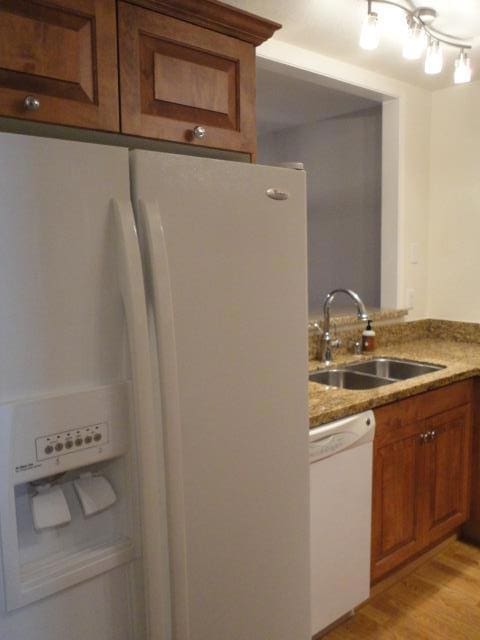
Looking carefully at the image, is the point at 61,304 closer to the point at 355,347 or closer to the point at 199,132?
the point at 199,132

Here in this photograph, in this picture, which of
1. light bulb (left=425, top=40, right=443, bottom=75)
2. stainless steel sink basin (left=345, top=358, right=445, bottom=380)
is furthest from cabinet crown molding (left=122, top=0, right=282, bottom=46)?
stainless steel sink basin (left=345, top=358, right=445, bottom=380)

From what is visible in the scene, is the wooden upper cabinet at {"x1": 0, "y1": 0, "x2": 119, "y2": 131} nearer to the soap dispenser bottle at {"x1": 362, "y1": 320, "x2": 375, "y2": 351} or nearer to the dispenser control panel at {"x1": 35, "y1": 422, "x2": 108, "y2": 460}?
the dispenser control panel at {"x1": 35, "y1": 422, "x2": 108, "y2": 460}

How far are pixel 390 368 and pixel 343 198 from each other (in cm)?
155

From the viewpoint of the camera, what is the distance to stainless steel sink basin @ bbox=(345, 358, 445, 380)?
2.53 m

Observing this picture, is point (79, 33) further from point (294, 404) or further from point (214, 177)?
point (294, 404)

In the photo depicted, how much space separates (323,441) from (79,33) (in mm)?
1325

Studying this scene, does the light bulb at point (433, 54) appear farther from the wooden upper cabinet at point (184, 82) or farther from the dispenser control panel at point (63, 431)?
the dispenser control panel at point (63, 431)

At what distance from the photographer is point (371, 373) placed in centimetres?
263

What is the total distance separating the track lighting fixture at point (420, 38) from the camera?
1.81 meters

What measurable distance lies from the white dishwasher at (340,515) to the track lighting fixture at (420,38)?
4.39 feet

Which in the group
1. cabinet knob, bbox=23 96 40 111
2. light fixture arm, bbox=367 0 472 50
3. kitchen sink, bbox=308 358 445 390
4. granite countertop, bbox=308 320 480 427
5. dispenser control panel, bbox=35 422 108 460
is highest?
light fixture arm, bbox=367 0 472 50

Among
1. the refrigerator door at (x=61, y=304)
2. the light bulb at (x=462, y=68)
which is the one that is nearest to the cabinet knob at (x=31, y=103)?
the refrigerator door at (x=61, y=304)

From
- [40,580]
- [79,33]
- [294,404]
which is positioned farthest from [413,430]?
[79,33]

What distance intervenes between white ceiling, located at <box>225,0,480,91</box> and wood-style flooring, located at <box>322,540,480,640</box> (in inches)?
91.1
